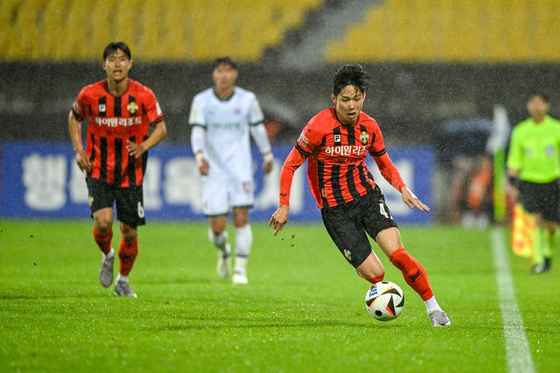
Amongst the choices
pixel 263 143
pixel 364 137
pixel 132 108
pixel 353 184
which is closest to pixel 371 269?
pixel 353 184

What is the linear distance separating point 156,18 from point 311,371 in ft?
56.7

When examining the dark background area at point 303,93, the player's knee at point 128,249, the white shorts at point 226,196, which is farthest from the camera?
the dark background area at point 303,93

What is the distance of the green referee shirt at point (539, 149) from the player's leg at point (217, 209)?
3.87 metres

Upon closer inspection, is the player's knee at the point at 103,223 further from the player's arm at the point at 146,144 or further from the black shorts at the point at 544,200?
the black shorts at the point at 544,200

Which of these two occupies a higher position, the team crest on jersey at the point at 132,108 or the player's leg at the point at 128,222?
the team crest on jersey at the point at 132,108

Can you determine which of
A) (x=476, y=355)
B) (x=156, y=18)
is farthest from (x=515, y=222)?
(x=156, y=18)

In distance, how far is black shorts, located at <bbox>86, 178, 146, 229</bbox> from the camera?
7543mm

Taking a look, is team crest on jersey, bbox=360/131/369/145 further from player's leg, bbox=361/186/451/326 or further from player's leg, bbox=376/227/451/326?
player's leg, bbox=376/227/451/326

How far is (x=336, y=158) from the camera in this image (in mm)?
6297

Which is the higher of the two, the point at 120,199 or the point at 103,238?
the point at 120,199

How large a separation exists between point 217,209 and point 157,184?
8186 mm

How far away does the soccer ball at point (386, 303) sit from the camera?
19.2 feet

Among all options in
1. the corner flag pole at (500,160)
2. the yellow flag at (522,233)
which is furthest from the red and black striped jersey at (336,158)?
the corner flag pole at (500,160)

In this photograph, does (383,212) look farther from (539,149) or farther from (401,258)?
(539,149)
